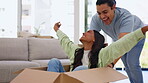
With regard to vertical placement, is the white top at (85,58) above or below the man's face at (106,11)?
below

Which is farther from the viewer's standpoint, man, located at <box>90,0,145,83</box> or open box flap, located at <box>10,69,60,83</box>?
man, located at <box>90,0,145,83</box>

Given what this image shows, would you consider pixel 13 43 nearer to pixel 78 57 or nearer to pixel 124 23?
pixel 78 57

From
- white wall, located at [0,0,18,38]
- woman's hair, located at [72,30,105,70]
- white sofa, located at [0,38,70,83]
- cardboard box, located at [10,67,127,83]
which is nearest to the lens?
cardboard box, located at [10,67,127,83]

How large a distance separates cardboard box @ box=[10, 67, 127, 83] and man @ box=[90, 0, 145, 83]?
0.60 metres

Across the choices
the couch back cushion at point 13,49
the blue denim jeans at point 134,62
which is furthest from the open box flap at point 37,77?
the couch back cushion at point 13,49

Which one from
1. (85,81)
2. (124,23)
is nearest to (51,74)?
(85,81)

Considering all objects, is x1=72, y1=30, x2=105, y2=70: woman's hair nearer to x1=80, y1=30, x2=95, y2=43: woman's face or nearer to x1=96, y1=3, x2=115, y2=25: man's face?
x1=80, y1=30, x2=95, y2=43: woman's face

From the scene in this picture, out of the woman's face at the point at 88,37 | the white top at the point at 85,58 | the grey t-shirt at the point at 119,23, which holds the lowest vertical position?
→ the white top at the point at 85,58

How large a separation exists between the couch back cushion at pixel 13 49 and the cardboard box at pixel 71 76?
6.63ft

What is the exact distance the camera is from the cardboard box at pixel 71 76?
39.9 inches

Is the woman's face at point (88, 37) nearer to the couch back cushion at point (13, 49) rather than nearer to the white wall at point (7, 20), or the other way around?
the couch back cushion at point (13, 49)

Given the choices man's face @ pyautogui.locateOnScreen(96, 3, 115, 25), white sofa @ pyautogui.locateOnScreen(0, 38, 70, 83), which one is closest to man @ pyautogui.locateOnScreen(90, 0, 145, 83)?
man's face @ pyautogui.locateOnScreen(96, 3, 115, 25)

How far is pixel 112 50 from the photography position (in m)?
1.55

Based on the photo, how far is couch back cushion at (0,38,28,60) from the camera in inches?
122
